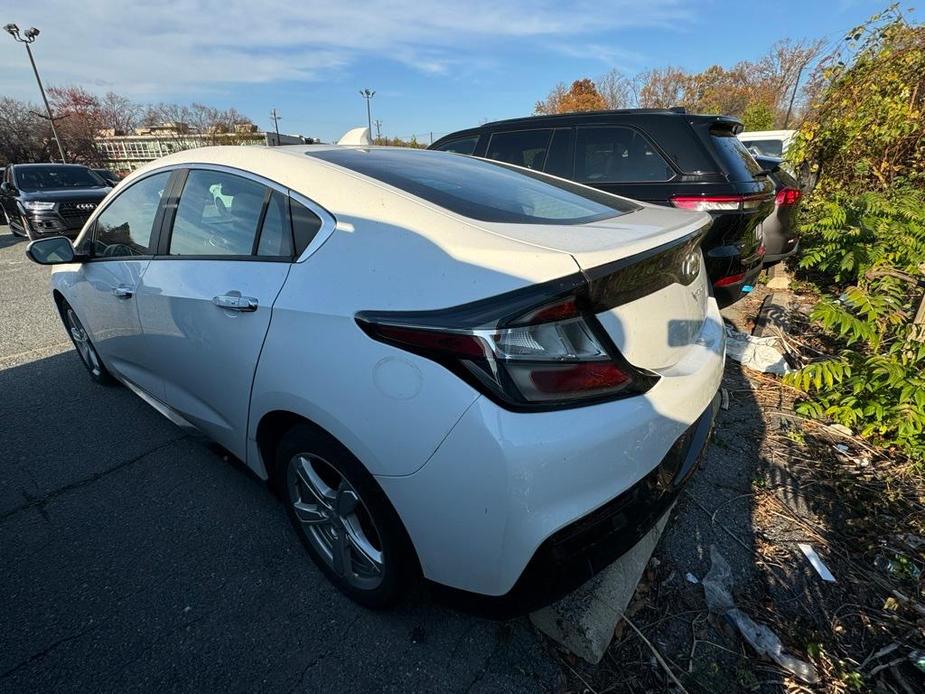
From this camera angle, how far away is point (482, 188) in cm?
194

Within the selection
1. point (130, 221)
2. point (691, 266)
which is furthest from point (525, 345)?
point (130, 221)

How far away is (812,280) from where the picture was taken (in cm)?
593

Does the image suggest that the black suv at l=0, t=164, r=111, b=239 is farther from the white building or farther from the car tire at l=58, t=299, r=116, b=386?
the white building

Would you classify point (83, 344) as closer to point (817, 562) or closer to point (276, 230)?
point (276, 230)

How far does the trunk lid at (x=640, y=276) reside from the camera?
132cm

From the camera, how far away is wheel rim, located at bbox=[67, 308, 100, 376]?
138 inches

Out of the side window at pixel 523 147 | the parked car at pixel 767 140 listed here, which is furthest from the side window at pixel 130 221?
the parked car at pixel 767 140

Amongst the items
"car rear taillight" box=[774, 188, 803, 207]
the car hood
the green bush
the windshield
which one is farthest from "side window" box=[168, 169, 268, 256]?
the windshield

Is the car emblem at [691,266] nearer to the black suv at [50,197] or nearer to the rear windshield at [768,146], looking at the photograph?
the black suv at [50,197]

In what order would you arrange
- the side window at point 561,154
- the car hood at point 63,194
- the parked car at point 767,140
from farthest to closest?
the parked car at point 767,140 → the car hood at point 63,194 → the side window at point 561,154

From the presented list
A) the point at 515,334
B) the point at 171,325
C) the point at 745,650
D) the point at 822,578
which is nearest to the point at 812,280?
the point at 822,578

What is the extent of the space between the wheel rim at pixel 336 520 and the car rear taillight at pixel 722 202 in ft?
10.2

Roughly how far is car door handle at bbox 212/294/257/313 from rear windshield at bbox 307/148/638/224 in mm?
623

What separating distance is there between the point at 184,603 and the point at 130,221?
2035 mm
